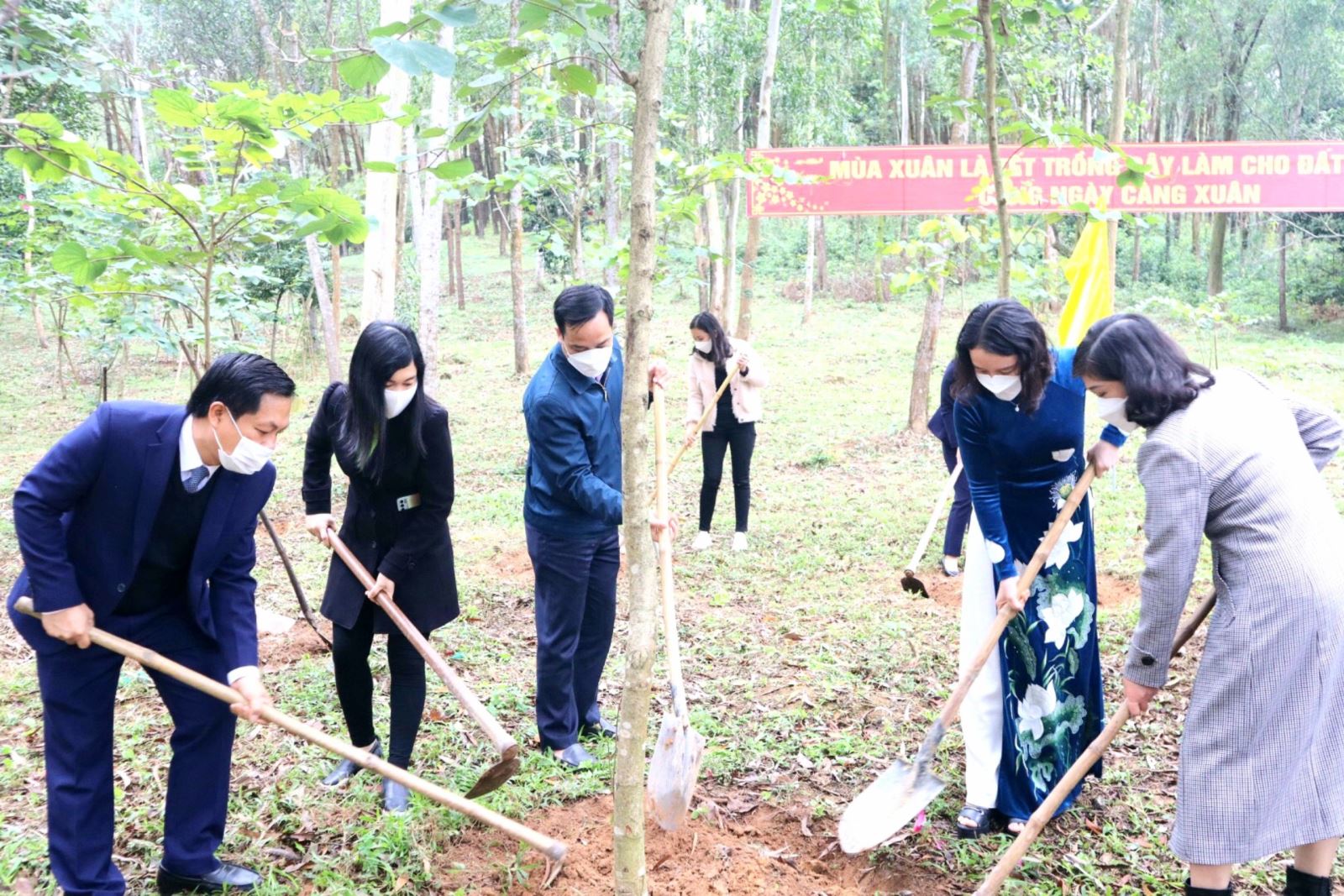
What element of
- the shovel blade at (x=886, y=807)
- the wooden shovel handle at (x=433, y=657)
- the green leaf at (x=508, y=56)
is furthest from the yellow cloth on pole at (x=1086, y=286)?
the green leaf at (x=508, y=56)

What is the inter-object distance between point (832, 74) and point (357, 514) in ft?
67.5

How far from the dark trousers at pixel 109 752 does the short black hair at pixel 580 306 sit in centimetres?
153

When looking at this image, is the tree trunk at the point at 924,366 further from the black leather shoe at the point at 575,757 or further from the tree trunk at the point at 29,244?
A: the tree trunk at the point at 29,244

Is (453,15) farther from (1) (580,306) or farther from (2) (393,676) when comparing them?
(2) (393,676)

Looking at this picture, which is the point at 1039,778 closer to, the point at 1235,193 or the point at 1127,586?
the point at 1127,586

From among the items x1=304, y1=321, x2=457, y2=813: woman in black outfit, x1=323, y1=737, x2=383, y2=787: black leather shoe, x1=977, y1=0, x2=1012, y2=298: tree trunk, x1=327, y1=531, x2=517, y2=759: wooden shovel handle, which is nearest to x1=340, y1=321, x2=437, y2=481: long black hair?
x1=304, y1=321, x2=457, y2=813: woman in black outfit

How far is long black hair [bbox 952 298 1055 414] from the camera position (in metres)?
2.94

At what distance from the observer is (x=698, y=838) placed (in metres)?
3.12

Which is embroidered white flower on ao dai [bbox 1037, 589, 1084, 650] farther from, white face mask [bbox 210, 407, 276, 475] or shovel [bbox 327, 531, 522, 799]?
white face mask [bbox 210, 407, 276, 475]

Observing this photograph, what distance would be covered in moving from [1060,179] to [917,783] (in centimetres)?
682

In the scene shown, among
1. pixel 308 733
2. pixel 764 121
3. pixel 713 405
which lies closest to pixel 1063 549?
pixel 308 733

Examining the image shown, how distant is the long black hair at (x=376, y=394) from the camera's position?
310 centimetres

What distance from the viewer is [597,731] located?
389 centimetres

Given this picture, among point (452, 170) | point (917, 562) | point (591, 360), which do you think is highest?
point (452, 170)
